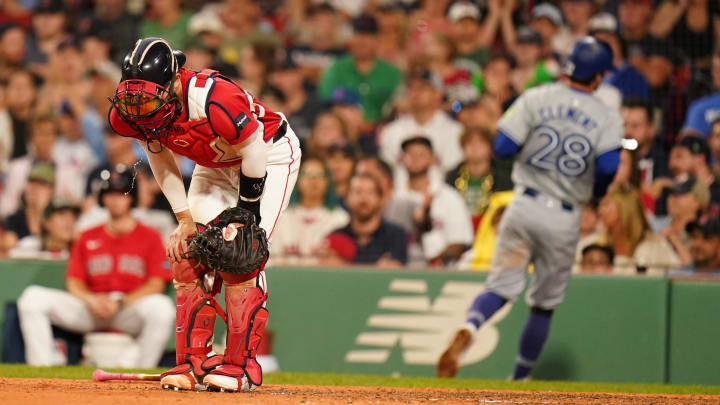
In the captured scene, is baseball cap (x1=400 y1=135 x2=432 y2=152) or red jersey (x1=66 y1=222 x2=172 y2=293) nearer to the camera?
red jersey (x1=66 y1=222 x2=172 y2=293)

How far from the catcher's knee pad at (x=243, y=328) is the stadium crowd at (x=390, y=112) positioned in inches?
122

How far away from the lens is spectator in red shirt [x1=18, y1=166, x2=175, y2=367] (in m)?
7.84

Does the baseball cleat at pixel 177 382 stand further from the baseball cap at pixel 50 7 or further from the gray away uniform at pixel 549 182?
the baseball cap at pixel 50 7

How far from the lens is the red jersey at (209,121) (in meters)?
4.82

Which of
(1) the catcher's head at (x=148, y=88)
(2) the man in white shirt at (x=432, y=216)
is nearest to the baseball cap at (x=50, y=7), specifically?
(2) the man in white shirt at (x=432, y=216)

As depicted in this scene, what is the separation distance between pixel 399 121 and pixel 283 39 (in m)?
2.33

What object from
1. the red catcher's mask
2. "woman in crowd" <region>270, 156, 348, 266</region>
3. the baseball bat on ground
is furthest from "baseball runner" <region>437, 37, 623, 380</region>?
the red catcher's mask

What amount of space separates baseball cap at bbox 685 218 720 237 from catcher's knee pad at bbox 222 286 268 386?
415 cm

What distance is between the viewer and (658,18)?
9.80 meters

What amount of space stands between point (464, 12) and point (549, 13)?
865mm

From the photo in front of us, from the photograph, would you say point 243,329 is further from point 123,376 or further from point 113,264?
point 113,264

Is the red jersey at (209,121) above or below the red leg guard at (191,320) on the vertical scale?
above

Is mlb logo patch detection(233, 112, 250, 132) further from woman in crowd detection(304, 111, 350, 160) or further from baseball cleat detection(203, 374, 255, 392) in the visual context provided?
woman in crowd detection(304, 111, 350, 160)

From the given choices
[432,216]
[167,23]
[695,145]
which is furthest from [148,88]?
[167,23]
